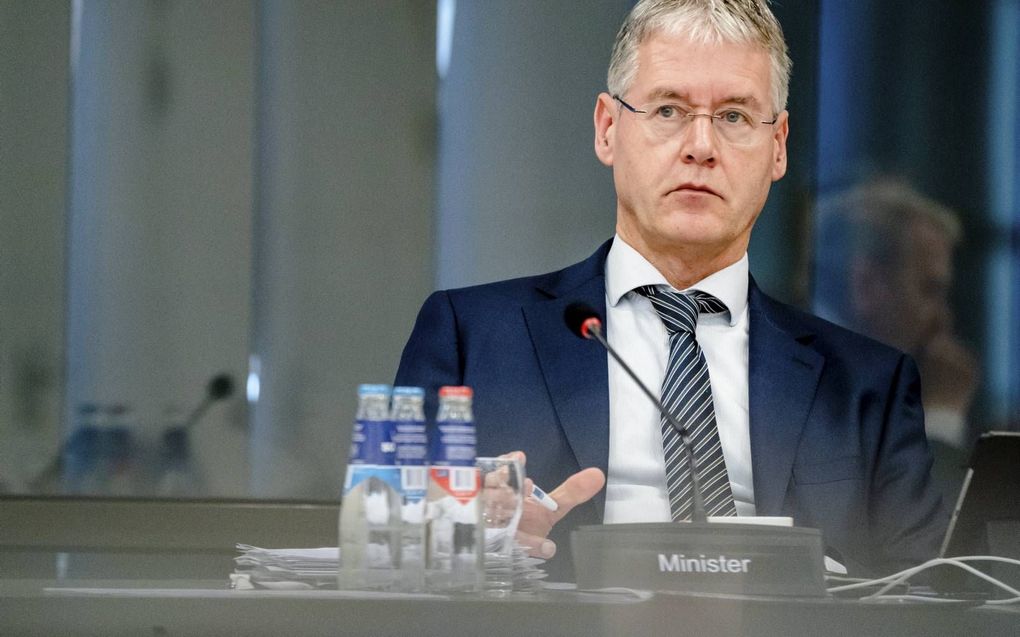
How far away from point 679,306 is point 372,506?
97 centimetres

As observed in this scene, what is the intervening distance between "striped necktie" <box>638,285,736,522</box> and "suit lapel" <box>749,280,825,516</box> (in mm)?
70

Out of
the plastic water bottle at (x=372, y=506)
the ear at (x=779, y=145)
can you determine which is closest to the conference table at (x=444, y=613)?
the plastic water bottle at (x=372, y=506)

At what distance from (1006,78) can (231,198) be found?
2.12 m

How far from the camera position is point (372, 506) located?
116 cm

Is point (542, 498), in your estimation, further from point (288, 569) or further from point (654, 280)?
point (654, 280)

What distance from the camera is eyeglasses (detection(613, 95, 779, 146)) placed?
209 cm

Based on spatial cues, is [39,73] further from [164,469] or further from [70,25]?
[164,469]

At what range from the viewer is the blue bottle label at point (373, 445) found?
117 centimetres

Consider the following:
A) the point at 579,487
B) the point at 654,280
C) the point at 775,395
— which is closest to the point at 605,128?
the point at 654,280

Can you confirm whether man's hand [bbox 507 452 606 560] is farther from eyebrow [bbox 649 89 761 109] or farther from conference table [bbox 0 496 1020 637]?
eyebrow [bbox 649 89 761 109]

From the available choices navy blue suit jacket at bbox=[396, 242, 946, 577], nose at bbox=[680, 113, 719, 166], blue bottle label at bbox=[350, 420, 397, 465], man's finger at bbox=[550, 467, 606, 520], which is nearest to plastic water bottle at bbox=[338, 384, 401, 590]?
blue bottle label at bbox=[350, 420, 397, 465]

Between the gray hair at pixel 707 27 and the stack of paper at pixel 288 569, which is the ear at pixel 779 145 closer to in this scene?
the gray hair at pixel 707 27

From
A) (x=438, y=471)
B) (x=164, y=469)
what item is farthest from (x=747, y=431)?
(x=164, y=469)

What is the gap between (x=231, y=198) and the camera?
3.35 metres
